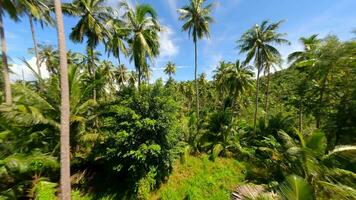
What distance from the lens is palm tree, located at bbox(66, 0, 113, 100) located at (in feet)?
52.6

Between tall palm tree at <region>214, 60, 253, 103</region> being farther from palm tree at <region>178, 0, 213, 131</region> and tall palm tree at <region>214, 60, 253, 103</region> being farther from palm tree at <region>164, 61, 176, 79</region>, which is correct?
palm tree at <region>164, 61, 176, 79</region>

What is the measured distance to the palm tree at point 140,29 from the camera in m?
14.3

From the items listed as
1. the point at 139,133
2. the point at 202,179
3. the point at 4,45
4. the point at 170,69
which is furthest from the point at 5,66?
the point at 170,69

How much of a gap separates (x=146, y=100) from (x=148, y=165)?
11.1 ft

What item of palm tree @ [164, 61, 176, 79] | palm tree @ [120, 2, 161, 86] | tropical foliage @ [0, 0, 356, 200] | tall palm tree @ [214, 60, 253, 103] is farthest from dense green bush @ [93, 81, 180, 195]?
palm tree @ [164, 61, 176, 79]

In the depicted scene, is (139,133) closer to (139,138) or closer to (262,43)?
(139,138)

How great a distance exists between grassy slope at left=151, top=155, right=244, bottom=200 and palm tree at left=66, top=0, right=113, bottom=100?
11610mm

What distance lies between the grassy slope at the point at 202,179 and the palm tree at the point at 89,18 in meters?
11.6

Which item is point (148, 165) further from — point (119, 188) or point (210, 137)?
point (210, 137)

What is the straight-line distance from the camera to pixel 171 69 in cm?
5166

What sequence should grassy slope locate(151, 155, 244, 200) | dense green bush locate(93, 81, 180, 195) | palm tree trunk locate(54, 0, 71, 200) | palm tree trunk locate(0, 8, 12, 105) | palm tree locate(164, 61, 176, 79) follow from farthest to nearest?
palm tree locate(164, 61, 176, 79) → grassy slope locate(151, 155, 244, 200) → palm tree trunk locate(0, 8, 12, 105) → dense green bush locate(93, 81, 180, 195) → palm tree trunk locate(54, 0, 71, 200)

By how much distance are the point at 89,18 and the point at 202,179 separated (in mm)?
13738

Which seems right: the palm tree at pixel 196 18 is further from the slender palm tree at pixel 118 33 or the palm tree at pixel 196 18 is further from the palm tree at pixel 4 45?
the palm tree at pixel 4 45

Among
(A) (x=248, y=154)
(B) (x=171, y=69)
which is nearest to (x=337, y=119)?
(A) (x=248, y=154)
